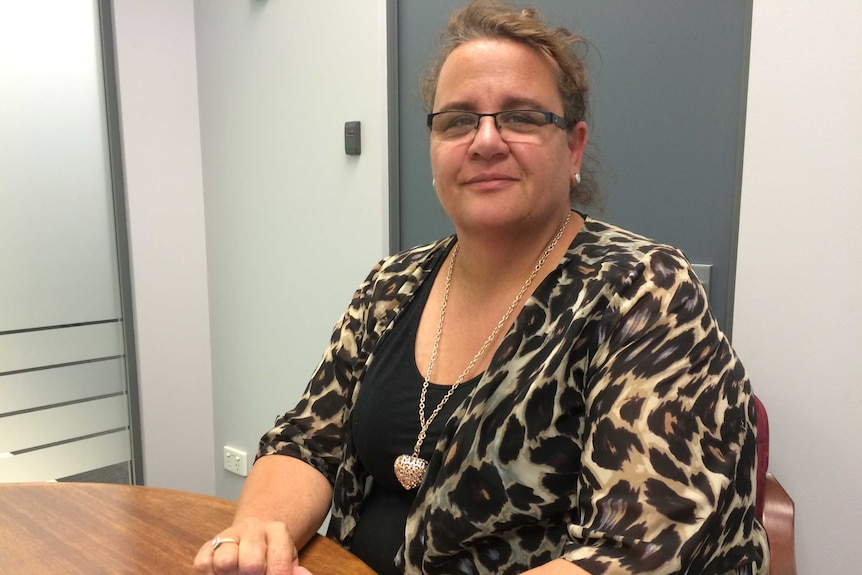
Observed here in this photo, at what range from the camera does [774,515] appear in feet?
3.57

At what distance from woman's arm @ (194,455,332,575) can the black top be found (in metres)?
0.10

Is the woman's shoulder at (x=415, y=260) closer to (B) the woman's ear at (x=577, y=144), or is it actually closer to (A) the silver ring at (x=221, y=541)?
(B) the woman's ear at (x=577, y=144)

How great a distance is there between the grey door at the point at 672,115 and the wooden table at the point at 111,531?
0.99 m

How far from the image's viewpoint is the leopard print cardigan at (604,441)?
778 mm

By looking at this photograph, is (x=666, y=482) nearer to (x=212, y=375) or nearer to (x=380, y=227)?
(x=380, y=227)

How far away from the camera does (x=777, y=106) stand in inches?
48.6

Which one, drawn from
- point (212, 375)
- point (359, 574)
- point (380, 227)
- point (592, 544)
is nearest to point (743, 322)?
point (592, 544)

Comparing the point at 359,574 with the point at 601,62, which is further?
the point at 601,62

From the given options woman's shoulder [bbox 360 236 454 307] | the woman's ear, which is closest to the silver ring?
woman's shoulder [bbox 360 236 454 307]

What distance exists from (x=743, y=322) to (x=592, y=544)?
2.40 feet

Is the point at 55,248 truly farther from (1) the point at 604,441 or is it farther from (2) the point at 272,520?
(1) the point at 604,441

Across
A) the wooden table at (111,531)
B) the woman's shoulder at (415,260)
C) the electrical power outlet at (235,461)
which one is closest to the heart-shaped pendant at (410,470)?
the wooden table at (111,531)

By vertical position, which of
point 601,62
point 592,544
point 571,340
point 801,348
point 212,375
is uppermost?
point 601,62

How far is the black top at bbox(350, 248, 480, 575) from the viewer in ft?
3.49
